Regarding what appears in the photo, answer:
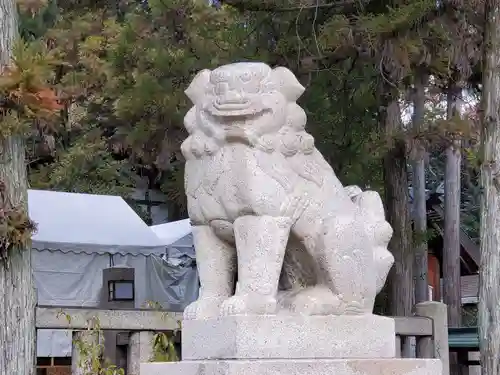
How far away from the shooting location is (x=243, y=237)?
140 inches

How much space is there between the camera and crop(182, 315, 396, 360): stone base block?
134 inches

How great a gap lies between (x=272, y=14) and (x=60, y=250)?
3.64m

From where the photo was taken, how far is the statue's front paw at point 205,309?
3.63 m

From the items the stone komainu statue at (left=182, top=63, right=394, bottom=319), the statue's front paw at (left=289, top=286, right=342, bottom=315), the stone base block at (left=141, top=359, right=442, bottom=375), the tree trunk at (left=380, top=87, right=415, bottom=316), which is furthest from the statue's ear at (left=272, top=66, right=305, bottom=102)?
the tree trunk at (left=380, top=87, right=415, bottom=316)

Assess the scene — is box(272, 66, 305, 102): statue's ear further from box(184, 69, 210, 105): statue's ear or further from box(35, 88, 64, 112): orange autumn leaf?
box(35, 88, 64, 112): orange autumn leaf

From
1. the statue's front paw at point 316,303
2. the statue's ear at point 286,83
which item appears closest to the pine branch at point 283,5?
the statue's ear at point 286,83

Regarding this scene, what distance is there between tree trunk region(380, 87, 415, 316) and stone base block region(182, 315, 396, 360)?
13.7 ft

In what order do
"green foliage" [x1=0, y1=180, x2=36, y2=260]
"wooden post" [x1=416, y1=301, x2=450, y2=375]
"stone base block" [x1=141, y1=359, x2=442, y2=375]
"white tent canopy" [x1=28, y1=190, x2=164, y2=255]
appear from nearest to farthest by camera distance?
"stone base block" [x1=141, y1=359, x2=442, y2=375] → "green foliage" [x1=0, y1=180, x2=36, y2=260] → "wooden post" [x1=416, y1=301, x2=450, y2=375] → "white tent canopy" [x1=28, y1=190, x2=164, y2=255]

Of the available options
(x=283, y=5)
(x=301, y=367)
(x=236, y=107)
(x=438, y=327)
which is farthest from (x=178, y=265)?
(x=301, y=367)

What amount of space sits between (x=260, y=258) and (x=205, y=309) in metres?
0.35

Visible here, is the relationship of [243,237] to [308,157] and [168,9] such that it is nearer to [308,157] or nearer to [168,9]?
[308,157]

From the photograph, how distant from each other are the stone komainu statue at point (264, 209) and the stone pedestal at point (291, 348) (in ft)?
0.23

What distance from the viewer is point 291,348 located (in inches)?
137

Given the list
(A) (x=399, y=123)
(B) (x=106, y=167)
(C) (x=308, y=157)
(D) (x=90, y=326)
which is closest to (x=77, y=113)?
(B) (x=106, y=167)
